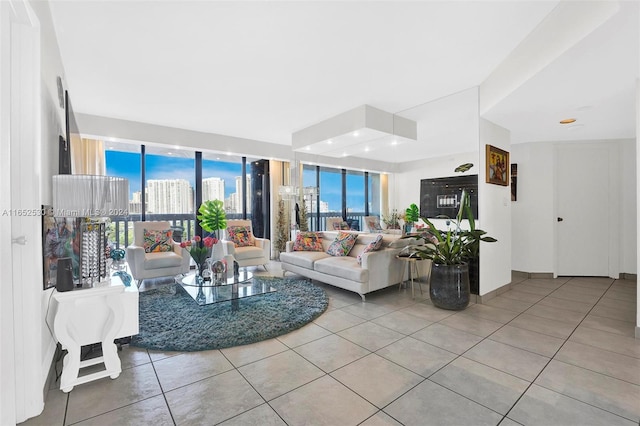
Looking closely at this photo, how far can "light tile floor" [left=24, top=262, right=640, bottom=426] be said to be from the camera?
1662 millimetres

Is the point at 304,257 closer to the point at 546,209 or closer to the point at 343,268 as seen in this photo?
the point at 343,268

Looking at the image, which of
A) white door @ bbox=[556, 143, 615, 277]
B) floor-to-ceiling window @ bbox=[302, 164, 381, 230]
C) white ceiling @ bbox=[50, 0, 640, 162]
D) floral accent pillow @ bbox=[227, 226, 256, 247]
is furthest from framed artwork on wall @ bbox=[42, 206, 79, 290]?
white door @ bbox=[556, 143, 615, 277]

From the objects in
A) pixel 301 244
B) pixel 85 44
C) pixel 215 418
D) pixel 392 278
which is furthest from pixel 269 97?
pixel 215 418

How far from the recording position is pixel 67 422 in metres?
1.62

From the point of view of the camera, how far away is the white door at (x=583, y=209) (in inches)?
197

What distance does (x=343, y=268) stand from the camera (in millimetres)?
3920

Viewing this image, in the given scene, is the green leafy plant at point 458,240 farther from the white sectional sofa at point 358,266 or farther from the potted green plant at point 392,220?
the potted green plant at point 392,220

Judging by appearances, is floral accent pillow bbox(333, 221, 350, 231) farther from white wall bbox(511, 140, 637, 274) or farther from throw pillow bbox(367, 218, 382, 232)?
white wall bbox(511, 140, 637, 274)

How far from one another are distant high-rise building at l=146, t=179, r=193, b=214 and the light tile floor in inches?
159

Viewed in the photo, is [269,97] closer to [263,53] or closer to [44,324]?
[263,53]

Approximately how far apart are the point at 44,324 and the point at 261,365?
149 cm

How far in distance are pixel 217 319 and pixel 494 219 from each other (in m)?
3.57

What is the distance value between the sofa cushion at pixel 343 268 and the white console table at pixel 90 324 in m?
2.43

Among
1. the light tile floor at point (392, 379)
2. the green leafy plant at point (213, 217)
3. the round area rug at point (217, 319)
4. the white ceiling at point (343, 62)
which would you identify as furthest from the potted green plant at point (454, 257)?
the green leafy plant at point (213, 217)
